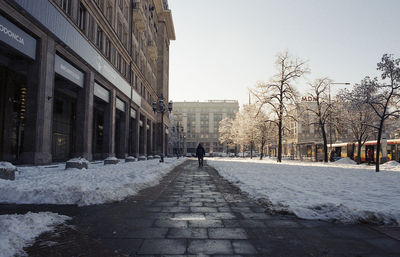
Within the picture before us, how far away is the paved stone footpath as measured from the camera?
115 inches

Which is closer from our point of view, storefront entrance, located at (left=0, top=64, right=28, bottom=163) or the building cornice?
storefront entrance, located at (left=0, top=64, right=28, bottom=163)

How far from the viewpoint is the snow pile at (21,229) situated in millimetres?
2675

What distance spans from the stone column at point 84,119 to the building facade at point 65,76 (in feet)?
0.20

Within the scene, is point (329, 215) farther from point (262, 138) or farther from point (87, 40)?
point (262, 138)

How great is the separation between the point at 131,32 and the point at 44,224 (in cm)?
2909

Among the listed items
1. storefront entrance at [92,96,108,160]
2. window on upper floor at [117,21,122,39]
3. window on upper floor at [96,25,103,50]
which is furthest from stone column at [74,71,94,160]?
window on upper floor at [117,21,122,39]

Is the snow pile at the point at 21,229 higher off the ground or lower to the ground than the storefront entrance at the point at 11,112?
lower

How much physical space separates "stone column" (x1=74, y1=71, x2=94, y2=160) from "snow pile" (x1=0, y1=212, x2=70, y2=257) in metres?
14.3

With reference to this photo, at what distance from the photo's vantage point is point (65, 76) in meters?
15.0

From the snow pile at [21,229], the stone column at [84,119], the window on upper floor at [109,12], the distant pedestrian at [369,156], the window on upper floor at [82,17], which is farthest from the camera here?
the distant pedestrian at [369,156]

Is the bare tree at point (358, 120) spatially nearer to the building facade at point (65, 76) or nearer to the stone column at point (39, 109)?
the building facade at point (65, 76)

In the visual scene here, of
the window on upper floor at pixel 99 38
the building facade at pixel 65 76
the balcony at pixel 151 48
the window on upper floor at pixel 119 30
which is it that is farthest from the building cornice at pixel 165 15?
the window on upper floor at pixel 99 38

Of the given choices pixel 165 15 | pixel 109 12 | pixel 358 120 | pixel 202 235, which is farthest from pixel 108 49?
pixel 165 15

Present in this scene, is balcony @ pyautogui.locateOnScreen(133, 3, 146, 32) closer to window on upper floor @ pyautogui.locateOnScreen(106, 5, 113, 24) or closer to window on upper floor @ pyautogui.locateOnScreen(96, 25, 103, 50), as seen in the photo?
window on upper floor @ pyautogui.locateOnScreen(106, 5, 113, 24)
